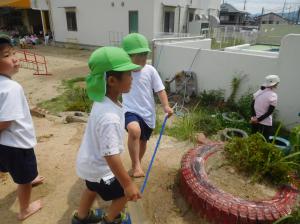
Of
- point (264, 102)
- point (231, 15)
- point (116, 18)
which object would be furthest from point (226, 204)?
point (231, 15)

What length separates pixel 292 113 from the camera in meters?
5.18

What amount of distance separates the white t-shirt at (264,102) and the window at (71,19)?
54.3 ft

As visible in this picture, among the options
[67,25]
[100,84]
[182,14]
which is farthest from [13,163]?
[67,25]

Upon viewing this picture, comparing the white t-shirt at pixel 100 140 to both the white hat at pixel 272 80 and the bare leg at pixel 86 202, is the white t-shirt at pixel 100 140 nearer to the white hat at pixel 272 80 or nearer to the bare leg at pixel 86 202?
the bare leg at pixel 86 202

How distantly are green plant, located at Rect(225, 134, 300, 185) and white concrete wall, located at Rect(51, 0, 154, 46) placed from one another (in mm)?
12432

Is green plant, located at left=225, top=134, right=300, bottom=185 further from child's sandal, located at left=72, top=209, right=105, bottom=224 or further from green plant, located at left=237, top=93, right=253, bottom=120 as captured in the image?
green plant, located at left=237, top=93, right=253, bottom=120

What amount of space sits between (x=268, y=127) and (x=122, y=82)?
316 cm

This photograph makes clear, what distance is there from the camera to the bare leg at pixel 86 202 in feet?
6.89

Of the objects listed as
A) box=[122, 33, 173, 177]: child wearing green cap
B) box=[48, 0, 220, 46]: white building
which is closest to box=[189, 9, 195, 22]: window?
box=[48, 0, 220, 46]: white building

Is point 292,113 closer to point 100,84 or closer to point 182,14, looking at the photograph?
point 100,84

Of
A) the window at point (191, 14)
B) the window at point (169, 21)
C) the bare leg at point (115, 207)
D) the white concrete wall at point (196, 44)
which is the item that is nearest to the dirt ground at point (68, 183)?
the bare leg at point (115, 207)

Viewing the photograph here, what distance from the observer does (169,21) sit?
50.6 ft

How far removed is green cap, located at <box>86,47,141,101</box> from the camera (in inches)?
64.6

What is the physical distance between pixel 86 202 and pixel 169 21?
14.9 metres
